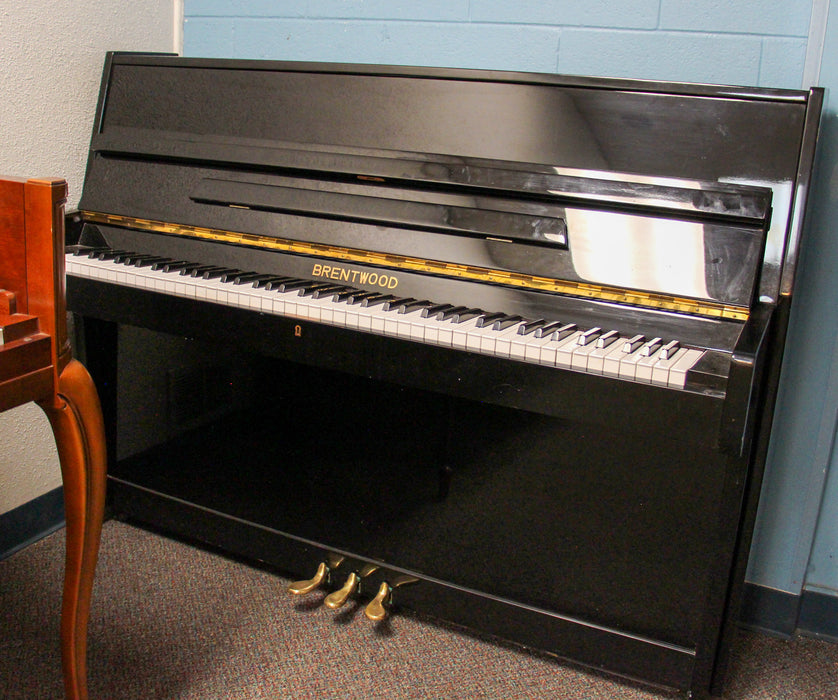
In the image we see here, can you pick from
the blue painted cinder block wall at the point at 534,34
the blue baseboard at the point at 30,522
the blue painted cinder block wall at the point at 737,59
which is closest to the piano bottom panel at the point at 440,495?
the blue baseboard at the point at 30,522

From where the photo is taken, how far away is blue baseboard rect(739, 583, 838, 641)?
1739 millimetres

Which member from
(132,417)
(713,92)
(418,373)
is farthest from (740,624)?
(132,417)

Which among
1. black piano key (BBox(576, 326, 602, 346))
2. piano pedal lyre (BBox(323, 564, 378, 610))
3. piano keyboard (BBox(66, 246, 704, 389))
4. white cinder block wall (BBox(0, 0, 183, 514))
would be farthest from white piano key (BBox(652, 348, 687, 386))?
white cinder block wall (BBox(0, 0, 183, 514))

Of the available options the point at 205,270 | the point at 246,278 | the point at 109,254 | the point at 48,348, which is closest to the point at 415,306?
the point at 246,278

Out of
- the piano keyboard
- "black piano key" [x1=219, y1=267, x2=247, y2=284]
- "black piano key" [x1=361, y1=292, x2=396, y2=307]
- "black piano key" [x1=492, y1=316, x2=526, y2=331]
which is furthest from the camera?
"black piano key" [x1=219, y1=267, x2=247, y2=284]

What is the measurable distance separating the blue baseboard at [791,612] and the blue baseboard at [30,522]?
1683 millimetres

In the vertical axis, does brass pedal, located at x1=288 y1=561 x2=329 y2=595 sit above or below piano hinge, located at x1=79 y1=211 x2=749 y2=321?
below

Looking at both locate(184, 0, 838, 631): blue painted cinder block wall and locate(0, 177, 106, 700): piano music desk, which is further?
locate(184, 0, 838, 631): blue painted cinder block wall

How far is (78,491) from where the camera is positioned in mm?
1167

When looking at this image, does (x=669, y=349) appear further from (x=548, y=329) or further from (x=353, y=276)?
(x=353, y=276)

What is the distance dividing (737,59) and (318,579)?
1.41 m

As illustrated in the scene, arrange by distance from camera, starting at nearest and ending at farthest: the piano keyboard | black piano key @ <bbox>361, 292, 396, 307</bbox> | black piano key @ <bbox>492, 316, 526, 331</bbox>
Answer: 1. the piano keyboard
2. black piano key @ <bbox>492, 316, 526, 331</bbox>
3. black piano key @ <bbox>361, 292, 396, 307</bbox>

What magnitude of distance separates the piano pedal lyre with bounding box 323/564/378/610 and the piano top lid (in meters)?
0.71

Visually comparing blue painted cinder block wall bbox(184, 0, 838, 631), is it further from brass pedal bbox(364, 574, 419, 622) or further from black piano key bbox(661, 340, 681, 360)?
brass pedal bbox(364, 574, 419, 622)
